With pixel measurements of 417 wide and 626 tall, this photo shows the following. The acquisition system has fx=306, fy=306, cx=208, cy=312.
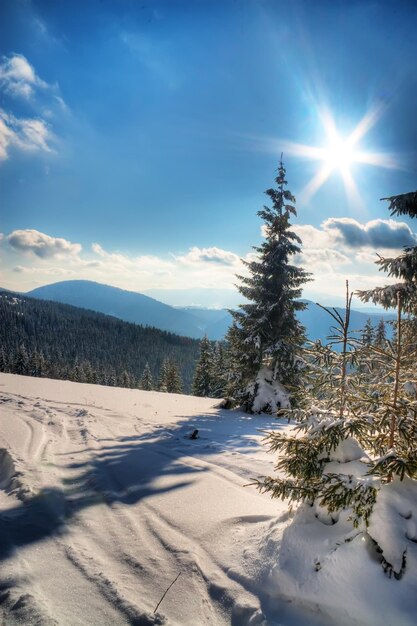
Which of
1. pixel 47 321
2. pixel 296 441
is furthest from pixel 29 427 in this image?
pixel 47 321

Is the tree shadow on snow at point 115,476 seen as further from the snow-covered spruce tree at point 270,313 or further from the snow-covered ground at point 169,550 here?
the snow-covered spruce tree at point 270,313

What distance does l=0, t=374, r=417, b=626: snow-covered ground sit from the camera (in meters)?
2.75

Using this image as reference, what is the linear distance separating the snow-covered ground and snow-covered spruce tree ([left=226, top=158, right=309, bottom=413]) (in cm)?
826

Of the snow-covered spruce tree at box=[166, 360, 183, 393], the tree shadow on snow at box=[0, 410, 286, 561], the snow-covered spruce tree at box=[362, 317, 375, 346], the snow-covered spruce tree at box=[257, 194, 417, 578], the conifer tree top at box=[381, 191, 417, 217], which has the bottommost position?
the snow-covered spruce tree at box=[166, 360, 183, 393]

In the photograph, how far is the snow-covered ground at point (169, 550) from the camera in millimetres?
2748

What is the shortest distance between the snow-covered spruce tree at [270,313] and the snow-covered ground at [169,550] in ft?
27.1

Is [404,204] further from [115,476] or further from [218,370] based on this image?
[218,370]

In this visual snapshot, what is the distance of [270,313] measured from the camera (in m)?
15.8

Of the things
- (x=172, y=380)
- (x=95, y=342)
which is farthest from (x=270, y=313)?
(x=95, y=342)

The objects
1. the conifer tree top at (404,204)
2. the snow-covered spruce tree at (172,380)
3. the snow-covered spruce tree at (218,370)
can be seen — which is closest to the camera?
the conifer tree top at (404,204)

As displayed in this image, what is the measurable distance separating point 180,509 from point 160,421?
6.44 m

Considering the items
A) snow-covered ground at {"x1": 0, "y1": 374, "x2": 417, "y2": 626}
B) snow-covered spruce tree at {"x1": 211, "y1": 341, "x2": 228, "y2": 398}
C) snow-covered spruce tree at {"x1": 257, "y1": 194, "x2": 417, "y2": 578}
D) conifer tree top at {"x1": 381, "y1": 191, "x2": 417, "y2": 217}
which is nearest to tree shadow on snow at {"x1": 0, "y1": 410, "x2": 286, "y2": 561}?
snow-covered ground at {"x1": 0, "y1": 374, "x2": 417, "y2": 626}

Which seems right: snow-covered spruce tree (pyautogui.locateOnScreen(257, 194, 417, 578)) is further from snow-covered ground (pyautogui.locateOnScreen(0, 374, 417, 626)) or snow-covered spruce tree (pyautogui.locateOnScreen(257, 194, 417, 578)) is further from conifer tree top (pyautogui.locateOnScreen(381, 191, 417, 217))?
conifer tree top (pyautogui.locateOnScreen(381, 191, 417, 217))

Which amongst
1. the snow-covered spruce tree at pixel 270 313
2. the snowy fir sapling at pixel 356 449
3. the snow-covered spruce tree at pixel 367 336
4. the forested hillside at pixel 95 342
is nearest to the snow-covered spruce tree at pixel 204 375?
the snow-covered spruce tree at pixel 270 313
